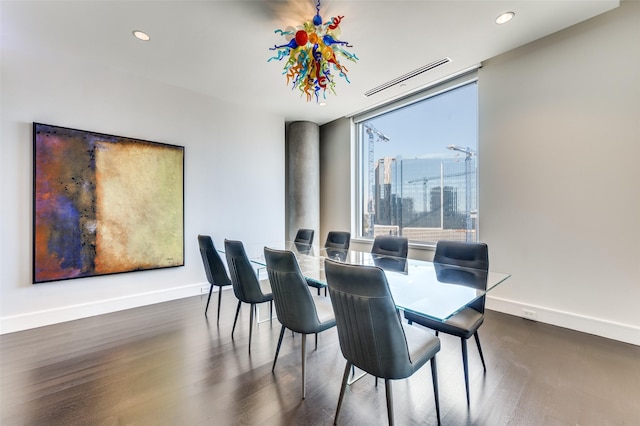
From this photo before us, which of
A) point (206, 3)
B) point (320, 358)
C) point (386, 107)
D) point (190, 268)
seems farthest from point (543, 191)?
point (190, 268)

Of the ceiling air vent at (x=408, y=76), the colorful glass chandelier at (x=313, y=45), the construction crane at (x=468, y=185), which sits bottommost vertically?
the construction crane at (x=468, y=185)

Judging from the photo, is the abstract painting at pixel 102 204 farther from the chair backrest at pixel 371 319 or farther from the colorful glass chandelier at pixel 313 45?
the chair backrest at pixel 371 319

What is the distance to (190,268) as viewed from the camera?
12.8 ft

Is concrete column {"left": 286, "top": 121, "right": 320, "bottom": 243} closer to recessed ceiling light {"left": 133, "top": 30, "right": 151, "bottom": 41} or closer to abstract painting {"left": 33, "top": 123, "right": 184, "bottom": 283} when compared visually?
abstract painting {"left": 33, "top": 123, "right": 184, "bottom": 283}

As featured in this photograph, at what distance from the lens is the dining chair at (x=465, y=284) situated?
174 centimetres

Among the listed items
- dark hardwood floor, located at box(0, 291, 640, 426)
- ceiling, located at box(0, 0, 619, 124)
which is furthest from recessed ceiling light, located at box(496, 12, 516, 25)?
dark hardwood floor, located at box(0, 291, 640, 426)

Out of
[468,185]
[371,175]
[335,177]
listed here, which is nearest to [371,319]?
[468,185]

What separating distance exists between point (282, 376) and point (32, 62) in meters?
4.17

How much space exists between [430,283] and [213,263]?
2.18 m

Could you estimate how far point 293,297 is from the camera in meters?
1.79

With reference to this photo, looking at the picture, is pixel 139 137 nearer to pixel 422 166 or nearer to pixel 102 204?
pixel 102 204

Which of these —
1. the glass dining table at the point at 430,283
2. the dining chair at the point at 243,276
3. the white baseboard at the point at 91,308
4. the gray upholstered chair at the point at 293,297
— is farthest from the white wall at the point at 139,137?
→ the gray upholstered chair at the point at 293,297

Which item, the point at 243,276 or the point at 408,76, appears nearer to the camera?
the point at 243,276

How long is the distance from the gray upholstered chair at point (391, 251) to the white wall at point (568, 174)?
1.16 metres
